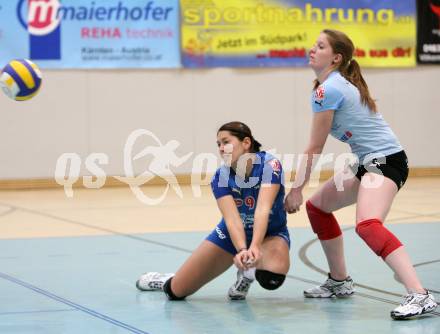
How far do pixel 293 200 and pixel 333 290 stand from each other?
0.77 m

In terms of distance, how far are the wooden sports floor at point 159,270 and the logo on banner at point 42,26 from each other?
3.11m

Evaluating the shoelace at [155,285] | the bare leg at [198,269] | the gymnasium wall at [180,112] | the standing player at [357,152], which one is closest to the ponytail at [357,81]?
the standing player at [357,152]

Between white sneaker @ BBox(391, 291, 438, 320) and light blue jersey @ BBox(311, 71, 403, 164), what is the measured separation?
96 cm

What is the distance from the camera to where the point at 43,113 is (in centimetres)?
1461

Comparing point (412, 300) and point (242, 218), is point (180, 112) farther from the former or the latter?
point (412, 300)

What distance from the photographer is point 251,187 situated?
607 centimetres

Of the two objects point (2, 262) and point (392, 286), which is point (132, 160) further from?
point (392, 286)

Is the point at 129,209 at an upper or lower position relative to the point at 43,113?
lower

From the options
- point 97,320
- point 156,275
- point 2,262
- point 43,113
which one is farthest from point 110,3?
point 97,320

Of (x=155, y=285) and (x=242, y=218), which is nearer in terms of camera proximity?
(x=242, y=218)

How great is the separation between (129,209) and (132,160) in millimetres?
3086

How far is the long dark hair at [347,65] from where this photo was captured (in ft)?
19.3

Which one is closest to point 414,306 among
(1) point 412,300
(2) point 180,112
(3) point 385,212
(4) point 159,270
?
(1) point 412,300

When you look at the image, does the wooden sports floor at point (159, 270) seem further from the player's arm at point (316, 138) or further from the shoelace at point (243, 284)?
the player's arm at point (316, 138)
